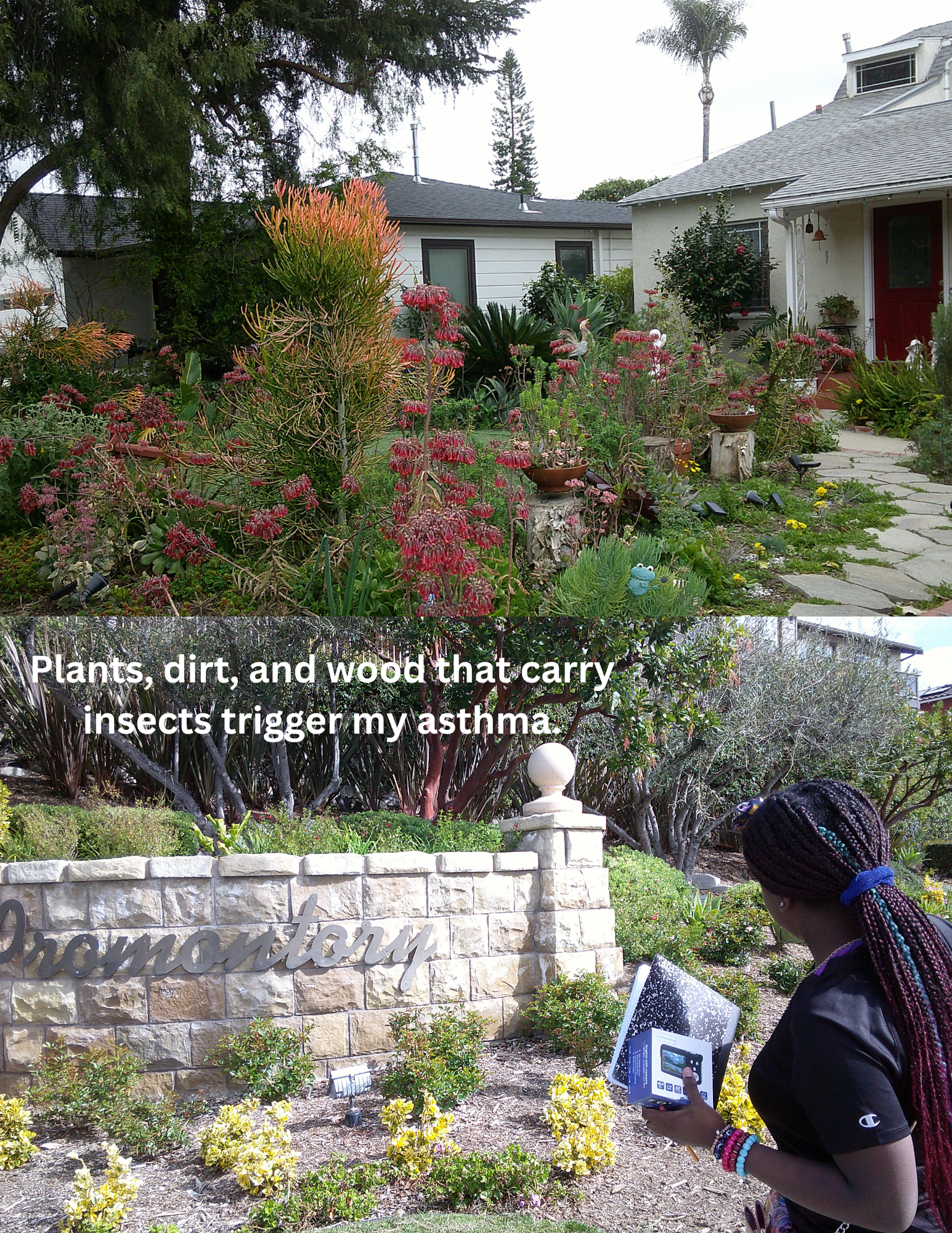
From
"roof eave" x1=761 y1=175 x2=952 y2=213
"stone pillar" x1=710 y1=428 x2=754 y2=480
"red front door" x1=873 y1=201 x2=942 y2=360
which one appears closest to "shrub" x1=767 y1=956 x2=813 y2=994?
"stone pillar" x1=710 y1=428 x2=754 y2=480

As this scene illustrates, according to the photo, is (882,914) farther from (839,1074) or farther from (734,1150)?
(734,1150)

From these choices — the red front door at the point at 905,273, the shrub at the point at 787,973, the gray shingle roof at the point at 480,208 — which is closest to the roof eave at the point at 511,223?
the gray shingle roof at the point at 480,208

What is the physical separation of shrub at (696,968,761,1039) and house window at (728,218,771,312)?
42.3ft

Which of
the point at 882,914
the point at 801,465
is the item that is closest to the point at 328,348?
the point at 801,465

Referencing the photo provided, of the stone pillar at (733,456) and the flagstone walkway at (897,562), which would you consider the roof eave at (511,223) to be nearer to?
the stone pillar at (733,456)

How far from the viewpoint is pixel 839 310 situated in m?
13.6

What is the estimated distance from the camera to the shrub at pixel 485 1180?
2.99 metres

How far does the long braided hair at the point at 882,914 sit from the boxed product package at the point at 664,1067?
13.8 inches

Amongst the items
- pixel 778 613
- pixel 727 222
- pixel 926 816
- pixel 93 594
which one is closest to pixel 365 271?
pixel 93 594

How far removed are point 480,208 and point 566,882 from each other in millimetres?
15135

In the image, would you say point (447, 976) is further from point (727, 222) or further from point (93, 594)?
point (727, 222)

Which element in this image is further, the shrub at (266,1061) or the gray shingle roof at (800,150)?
the gray shingle roof at (800,150)

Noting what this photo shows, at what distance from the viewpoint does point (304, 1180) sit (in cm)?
310


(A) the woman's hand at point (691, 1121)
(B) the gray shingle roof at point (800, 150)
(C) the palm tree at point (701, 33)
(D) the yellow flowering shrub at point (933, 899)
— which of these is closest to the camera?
(A) the woman's hand at point (691, 1121)
